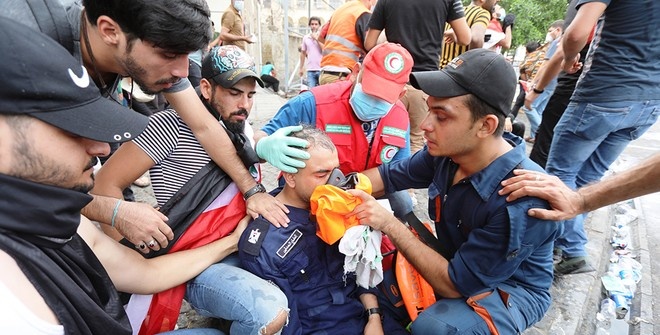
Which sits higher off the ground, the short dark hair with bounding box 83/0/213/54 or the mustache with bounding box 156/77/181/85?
the short dark hair with bounding box 83/0/213/54

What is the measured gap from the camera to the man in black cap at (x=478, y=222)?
1590 mm

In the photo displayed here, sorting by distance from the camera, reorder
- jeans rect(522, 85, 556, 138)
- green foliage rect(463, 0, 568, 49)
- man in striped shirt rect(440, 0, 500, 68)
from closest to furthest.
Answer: man in striped shirt rect(440, 0, 500, 68), jeans rect(522, 85, 556, 138), green foliage rect(463, 0, 568, 49)

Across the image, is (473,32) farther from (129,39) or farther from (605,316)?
(129,39)

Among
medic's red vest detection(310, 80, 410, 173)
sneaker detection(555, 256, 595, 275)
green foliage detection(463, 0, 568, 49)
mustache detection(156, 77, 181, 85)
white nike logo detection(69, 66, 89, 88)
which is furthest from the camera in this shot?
green foliage detection(463, 0, 568, 49)

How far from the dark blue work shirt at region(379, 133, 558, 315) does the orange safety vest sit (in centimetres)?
235

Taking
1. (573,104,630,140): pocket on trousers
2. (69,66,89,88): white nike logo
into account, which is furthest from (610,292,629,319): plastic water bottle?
(69,66,89,88): white nike logo

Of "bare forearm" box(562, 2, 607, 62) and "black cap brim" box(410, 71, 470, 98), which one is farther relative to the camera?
"bare forearm" box(562, 2, 607, 62)

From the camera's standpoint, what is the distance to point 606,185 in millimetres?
1676

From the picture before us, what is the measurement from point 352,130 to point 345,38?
2.00 metres

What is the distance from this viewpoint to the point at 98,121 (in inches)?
38.1

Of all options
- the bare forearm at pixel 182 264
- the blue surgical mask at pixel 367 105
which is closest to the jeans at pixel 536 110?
the blue surgical mask at pixel 367 105

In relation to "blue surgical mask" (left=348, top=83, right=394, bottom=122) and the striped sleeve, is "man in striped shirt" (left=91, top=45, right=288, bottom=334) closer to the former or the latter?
the striped sleeve

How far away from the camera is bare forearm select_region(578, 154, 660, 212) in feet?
5.16

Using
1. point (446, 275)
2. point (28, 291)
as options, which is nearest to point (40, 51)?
point (28, 291)
